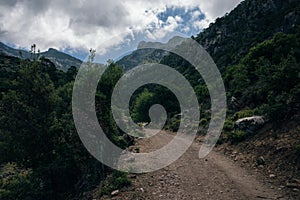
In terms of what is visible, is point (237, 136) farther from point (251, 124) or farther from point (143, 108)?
point (143, 108)

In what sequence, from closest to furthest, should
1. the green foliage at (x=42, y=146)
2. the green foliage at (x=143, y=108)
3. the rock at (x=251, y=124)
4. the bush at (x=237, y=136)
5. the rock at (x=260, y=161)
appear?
the rock at (x=260, y=161), the green foliage at (x=42, y=146), the rock at (x=251, y=124), the bush at (x=237, y=136), the green foliage at (x=143, y=108)

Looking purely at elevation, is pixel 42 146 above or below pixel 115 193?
above

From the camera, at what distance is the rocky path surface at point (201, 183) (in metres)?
8.89

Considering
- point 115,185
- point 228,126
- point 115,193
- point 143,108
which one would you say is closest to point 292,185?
point 115,193

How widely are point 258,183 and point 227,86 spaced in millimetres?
26490

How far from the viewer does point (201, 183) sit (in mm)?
10383

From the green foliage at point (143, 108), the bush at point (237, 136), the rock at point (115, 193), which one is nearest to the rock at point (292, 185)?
the bush at point (237, 136)

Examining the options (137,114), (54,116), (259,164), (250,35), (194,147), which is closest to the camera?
(259,164)

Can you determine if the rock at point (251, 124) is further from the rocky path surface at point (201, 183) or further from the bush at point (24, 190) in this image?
the bush at point (24, 190)

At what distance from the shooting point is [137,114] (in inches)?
2164

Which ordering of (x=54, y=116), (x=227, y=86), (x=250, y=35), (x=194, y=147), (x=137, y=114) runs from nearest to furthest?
(x=54, y=116), (x=194, y=147), (x=227, y=86), (x=137, y=114), (x=250, y=35)

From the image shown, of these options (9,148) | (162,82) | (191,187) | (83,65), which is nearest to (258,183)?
(191,187)

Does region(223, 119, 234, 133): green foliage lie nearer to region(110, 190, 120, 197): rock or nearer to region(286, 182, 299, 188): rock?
region(286, 182, 299, 188): rock

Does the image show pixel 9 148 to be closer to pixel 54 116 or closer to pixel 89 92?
pixel 54 116
